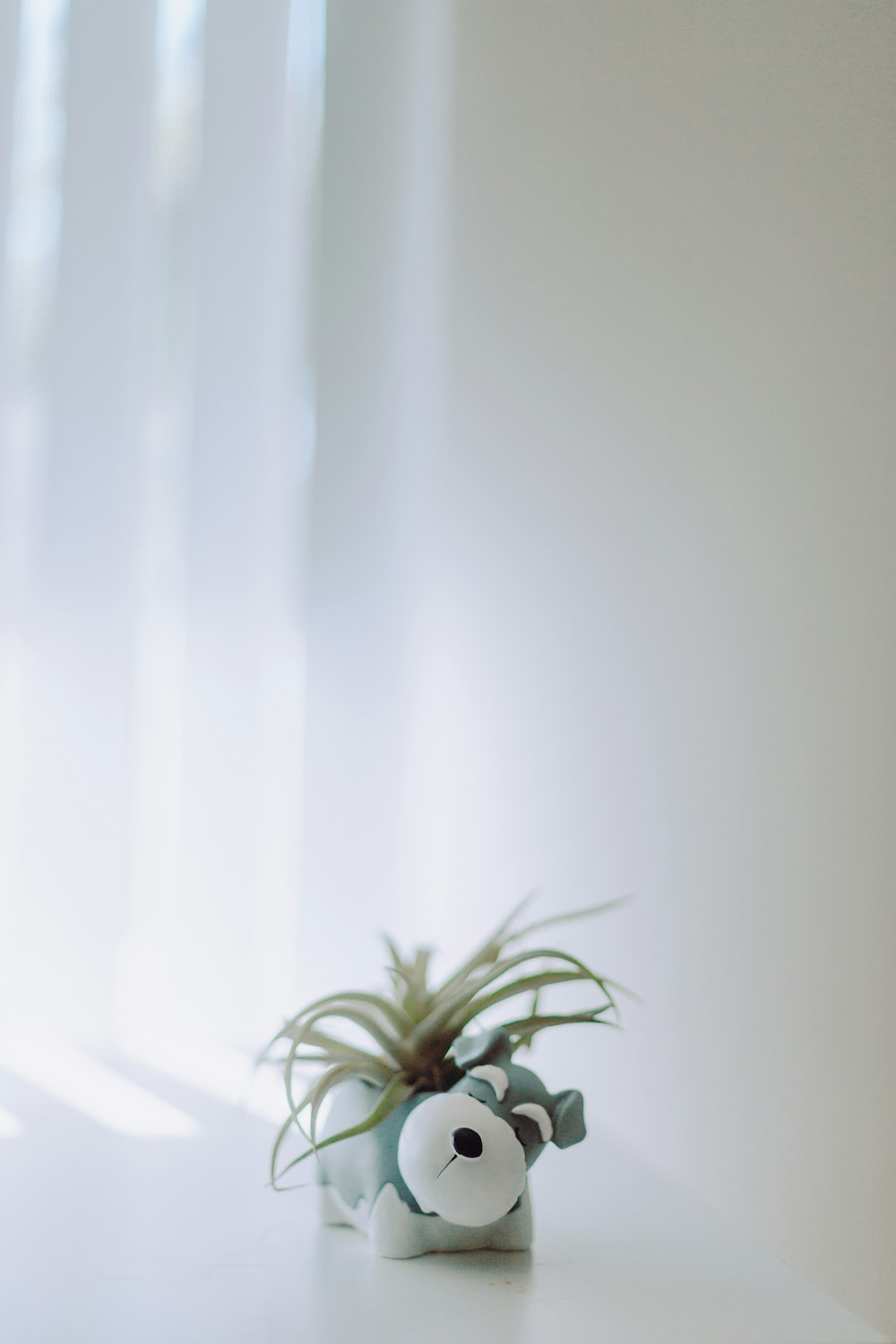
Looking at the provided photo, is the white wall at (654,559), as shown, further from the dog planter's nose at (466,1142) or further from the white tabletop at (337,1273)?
the dog planter's nose at (466,1142)

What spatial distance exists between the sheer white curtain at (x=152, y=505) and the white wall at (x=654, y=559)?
2.5 inches

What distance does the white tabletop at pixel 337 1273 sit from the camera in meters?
0.57

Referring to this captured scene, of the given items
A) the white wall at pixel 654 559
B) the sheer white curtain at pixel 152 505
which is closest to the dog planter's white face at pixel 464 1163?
the white wall at pixel 654 559

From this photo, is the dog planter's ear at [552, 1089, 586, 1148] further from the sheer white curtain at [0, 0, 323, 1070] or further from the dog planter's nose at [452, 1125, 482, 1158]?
the sheer white curtain at [0, 0, 323, 1070]

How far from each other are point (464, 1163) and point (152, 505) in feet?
3.04

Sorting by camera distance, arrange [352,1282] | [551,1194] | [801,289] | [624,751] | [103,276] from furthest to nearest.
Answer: [103,276], [624,751], [801,289], [551,1194], [352,1282]

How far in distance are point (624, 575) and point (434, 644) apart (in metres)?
0.30

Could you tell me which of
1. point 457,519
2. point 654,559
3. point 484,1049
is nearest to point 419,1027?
point 484,1049


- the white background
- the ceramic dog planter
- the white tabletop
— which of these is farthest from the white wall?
the ceramic dog planter

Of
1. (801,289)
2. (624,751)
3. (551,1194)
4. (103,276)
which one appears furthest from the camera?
(103,276)

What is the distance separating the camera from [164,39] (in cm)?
134

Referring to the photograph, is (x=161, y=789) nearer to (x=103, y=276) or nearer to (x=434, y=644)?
(x=434, y=644)

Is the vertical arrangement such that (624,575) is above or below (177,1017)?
above

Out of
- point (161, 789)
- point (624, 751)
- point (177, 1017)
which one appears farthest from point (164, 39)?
point (177, 1017)
